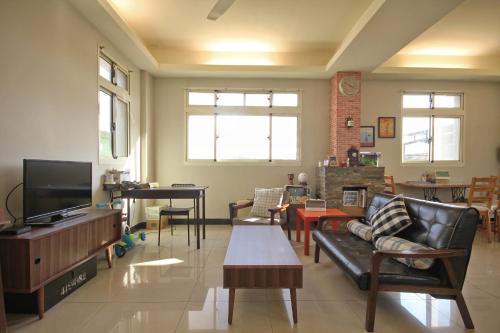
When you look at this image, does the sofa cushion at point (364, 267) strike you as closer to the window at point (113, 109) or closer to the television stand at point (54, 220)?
the television stand at point (54, 220)

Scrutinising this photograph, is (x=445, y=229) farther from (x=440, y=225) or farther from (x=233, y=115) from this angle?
(x=233, y=115)

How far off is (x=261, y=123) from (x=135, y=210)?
9.91ft

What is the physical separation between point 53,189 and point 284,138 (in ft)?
13.9

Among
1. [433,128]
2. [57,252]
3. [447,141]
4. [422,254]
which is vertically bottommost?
[57,252]

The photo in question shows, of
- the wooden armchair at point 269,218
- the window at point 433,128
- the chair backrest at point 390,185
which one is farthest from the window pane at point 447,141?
the wooden armchair at point 269,218

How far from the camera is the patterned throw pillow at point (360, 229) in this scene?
290 cm

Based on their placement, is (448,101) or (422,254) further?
(448,101)

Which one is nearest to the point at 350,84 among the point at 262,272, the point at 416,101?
the point at 416,101

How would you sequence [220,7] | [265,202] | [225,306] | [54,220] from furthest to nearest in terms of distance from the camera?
[265,202] < [220,7] < [54,220] < [225,306]

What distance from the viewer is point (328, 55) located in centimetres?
539

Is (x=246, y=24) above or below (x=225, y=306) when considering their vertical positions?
above

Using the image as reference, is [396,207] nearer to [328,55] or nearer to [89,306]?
[89,306]

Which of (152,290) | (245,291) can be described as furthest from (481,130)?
(152,290)

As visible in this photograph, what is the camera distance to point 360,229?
3039mm
